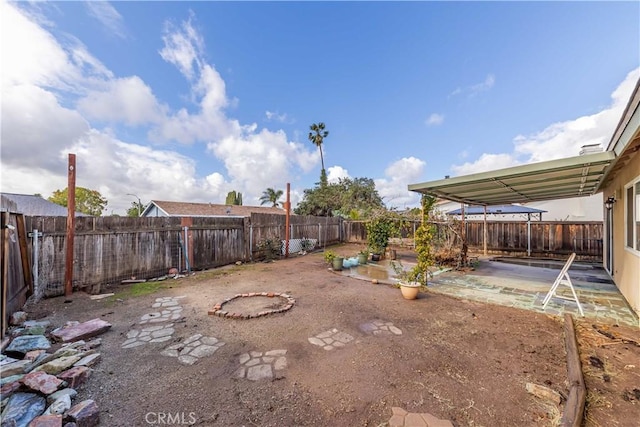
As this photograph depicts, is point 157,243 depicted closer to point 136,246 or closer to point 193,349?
point 136,246

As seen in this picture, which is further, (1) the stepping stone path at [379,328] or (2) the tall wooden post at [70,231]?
(2) the tall wooden post at [70,231]

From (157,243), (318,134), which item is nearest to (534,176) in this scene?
(157,243)

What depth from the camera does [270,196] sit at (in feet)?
112

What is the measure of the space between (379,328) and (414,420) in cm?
165

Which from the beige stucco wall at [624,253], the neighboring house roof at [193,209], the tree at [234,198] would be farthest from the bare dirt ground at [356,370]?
the tree at [234,198]

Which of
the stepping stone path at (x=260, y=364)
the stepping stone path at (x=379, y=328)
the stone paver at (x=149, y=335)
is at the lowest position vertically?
the stepping stone path at (x=379, y=328)

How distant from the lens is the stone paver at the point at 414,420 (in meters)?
1.70

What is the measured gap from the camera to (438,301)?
4523 mm

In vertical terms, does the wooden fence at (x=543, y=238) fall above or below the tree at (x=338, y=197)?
below

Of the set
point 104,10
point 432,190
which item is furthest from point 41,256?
point 432,190

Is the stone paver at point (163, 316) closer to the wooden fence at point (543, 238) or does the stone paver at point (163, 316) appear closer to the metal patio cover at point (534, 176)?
the metal patio cover at point (534, 176)

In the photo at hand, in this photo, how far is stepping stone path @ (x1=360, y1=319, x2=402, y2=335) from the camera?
3262 mm

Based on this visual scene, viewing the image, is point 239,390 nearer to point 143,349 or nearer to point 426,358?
point 143,349

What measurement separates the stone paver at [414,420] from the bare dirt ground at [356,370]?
0.23 feet
